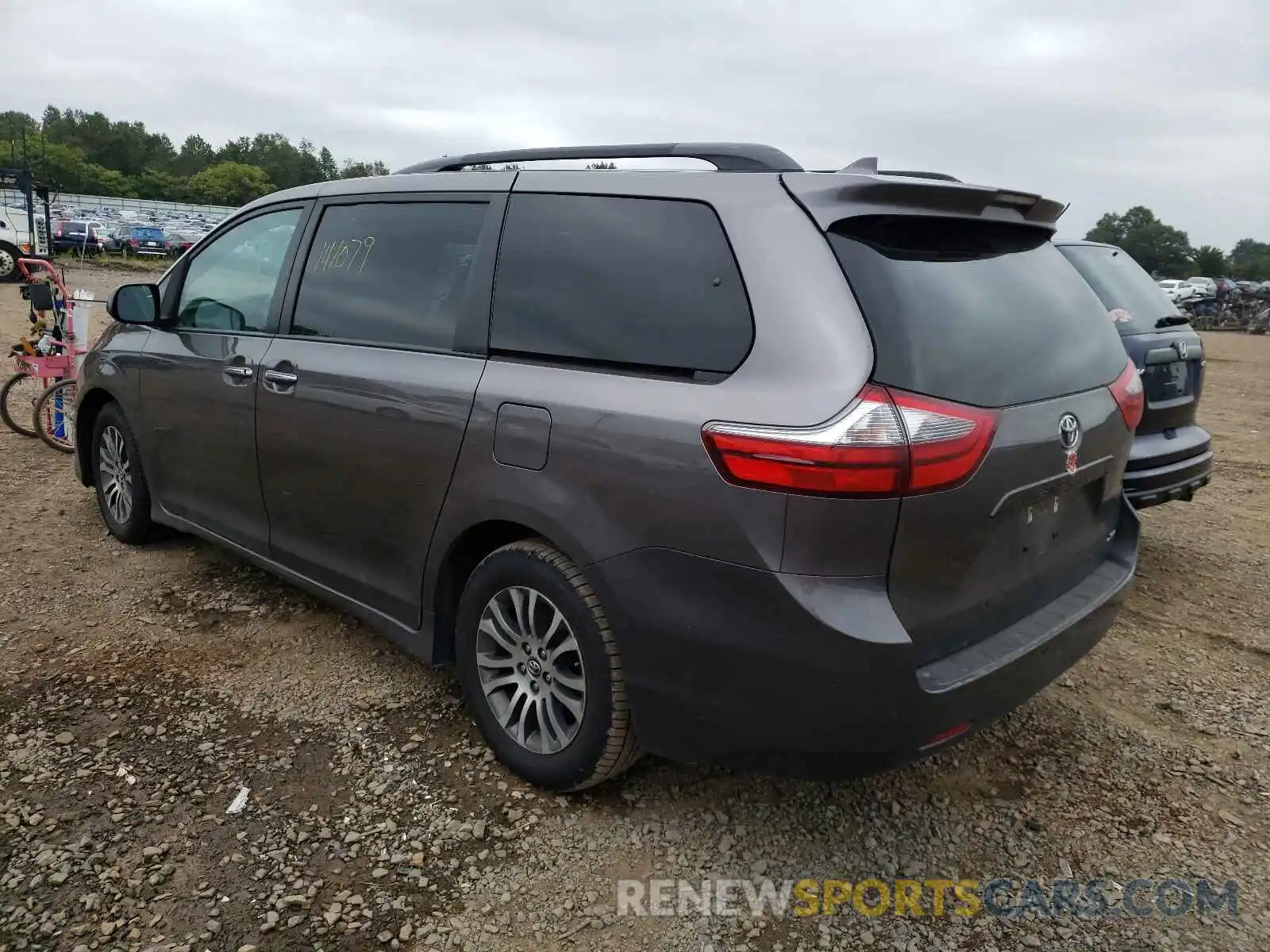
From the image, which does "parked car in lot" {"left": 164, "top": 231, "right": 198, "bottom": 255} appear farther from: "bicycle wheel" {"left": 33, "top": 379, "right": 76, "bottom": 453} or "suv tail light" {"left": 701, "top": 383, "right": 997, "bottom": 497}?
"suv tail light" {"left": 701, "top": 383, "right": 997, "bottom": 497}

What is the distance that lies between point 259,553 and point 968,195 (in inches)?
119

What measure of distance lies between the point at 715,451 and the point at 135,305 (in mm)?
3310

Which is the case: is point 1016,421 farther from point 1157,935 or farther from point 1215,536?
point 1215,536

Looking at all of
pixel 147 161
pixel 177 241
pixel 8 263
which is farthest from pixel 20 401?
pixel 147 161

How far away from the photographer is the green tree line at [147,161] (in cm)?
9088

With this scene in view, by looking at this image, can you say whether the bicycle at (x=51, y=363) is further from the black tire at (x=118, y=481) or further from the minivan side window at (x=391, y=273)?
the minivan side window at (x=391, y=273)

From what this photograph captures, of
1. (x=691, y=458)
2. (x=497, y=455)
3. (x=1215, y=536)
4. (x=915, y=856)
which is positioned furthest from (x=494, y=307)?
(x=1215, y=536)

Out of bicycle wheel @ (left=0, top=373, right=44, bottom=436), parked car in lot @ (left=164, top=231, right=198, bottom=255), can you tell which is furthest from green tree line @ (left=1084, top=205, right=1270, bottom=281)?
bicycle wheel @ (left=0, top=373, right=44, bottom=436)

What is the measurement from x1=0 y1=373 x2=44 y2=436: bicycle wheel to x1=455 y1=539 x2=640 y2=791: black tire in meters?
5.98

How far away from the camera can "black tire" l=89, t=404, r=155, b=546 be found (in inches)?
176

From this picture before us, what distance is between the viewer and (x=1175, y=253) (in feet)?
251

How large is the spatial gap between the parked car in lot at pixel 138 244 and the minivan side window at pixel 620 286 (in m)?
40.5

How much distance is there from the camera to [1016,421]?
2.24m

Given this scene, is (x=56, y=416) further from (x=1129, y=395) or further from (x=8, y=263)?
(x=8, y=263)
